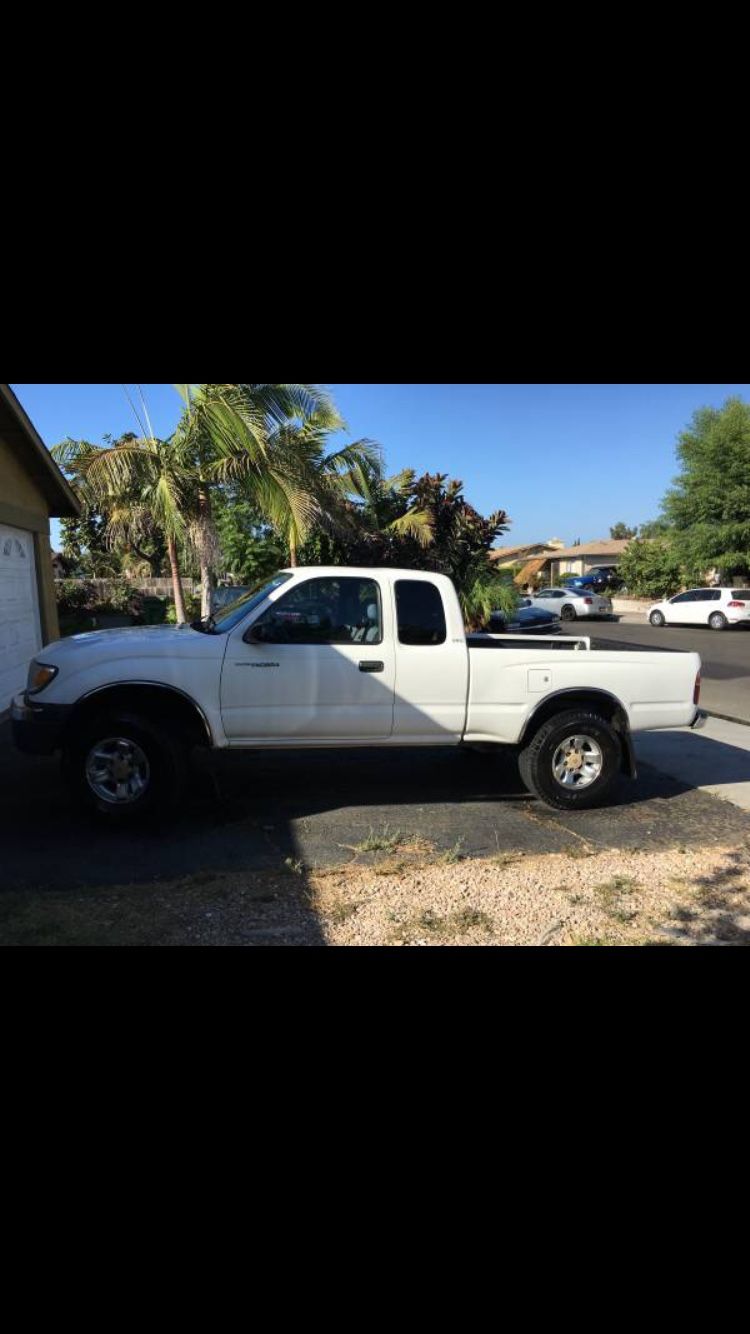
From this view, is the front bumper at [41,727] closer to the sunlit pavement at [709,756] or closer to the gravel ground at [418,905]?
the gravel ground at [418,905]

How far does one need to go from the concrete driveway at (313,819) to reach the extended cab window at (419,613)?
1.33 meters

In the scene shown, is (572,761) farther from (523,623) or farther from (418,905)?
(523,623)

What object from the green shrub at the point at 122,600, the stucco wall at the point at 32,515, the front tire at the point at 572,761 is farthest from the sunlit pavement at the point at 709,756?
the green shrub at the point at 122,600

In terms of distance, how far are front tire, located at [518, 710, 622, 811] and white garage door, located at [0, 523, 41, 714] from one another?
678cm

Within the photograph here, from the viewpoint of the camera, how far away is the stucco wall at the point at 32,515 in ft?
30.7

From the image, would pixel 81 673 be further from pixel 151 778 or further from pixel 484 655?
pixel 484 655

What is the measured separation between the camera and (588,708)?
214 inches

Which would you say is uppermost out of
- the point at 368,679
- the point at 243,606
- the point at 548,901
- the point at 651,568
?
the point at 651,568

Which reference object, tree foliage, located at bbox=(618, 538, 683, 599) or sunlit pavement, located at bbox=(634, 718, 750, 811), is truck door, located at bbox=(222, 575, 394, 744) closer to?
sunlit pavement, located at bbox=(634, 718, 750, 811)

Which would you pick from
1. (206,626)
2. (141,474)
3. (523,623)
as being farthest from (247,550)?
(206,626)

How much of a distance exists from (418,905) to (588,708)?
2402mm

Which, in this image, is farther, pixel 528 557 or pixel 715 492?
pixel 528 557
